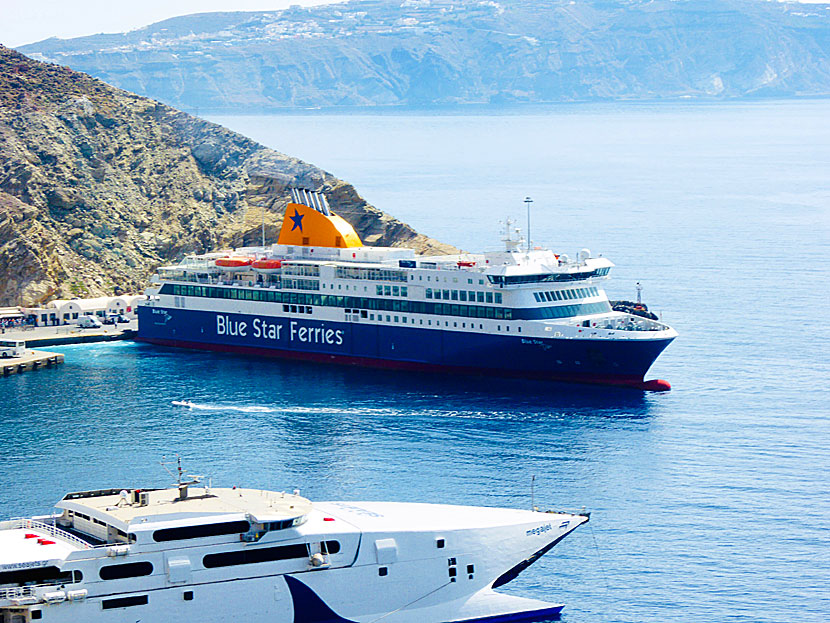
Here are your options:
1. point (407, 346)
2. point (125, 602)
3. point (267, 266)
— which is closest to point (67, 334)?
point (267, 266)

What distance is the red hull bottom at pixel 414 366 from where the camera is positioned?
8219 cm

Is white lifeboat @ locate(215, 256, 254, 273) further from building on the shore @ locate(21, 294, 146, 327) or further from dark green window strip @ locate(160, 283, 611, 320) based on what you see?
building on the shore @ locate(21, 294, 146, 327)

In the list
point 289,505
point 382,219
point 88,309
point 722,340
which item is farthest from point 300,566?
point 382,219

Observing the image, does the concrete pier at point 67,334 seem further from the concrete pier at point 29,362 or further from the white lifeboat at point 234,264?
the white lifeboat at point 234,264

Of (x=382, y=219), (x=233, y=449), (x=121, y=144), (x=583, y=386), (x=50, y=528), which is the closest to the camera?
(x=50, y=528)

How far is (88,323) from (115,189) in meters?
24.9

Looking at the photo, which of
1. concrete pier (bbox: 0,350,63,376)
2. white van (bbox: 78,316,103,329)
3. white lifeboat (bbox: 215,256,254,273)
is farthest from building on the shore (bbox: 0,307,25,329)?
white lifeboat (bbox: 215,256,254,273)

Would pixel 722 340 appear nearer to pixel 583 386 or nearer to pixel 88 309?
pixel 583 386

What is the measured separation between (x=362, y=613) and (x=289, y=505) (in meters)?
3.70

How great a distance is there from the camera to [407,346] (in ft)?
296

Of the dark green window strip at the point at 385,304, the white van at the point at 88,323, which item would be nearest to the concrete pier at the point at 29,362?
the white van at the point at 88,323

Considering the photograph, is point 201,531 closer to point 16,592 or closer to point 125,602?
point 125,602

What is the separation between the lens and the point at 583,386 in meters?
82.9

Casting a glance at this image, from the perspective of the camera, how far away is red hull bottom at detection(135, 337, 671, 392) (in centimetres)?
8219
